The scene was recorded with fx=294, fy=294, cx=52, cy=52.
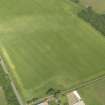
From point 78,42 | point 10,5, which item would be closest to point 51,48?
point 78,42

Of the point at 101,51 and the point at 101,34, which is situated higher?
the point at 101,34

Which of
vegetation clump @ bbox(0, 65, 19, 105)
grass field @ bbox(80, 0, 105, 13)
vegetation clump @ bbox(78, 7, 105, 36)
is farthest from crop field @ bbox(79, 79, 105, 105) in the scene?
grass field @ bbox(80, 0, 105, 13)

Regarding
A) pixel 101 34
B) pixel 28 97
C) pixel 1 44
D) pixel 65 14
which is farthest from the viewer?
pixel 65 14

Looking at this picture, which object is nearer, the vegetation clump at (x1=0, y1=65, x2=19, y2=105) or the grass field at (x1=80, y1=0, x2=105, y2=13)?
the vegetation clump at (x1=0, y1=65, x2=19, y2=105)

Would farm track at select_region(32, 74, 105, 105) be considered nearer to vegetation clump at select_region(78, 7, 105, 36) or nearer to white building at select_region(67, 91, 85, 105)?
white building at select_region(67, 91, 85, 105)

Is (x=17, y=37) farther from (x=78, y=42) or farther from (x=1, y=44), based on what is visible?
(x=78, y=42)

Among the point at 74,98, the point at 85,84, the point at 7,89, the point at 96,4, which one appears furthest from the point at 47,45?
the point at 96,4
